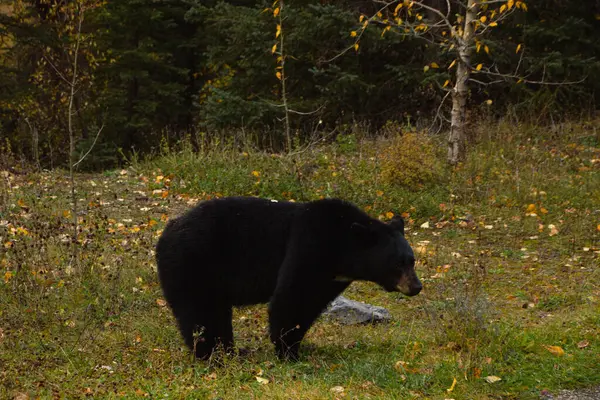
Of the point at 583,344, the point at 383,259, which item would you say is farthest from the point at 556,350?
the point at 383,259

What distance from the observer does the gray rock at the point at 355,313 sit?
6.50m

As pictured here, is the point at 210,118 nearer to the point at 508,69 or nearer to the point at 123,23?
the point at 123,23

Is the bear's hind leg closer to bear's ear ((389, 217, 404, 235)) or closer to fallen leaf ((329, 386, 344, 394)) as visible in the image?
fallen leaf ((329, 386, 344, 394))

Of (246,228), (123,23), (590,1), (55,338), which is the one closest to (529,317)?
(246,228)

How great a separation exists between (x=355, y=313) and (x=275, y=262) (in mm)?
1498

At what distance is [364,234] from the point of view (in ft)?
17.2

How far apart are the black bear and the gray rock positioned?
1134 millimetres

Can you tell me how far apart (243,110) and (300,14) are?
2411mm

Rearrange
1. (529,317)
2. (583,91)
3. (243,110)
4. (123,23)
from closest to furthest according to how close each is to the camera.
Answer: (529,317)
(243,110)
(583,91)
(123,23)

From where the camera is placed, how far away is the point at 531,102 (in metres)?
16.3

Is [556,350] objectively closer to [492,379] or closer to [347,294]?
[492,379]

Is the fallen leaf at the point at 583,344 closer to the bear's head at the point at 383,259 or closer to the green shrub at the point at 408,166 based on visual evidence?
the bear's head at the point at 383,259

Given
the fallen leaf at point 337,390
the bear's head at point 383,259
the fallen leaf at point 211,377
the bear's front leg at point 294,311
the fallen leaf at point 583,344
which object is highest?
the bear's head at point 383,259

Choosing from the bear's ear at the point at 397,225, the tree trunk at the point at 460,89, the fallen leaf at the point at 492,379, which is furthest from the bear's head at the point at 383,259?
the tree trunk at the point at 460,89
